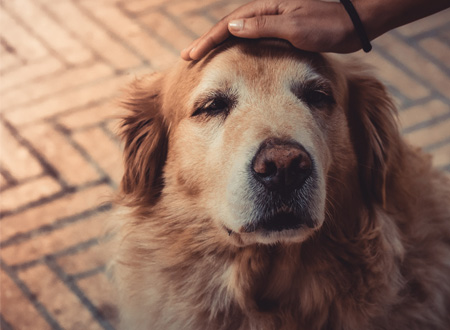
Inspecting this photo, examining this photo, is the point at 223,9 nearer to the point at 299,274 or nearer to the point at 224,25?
the point at 224,25

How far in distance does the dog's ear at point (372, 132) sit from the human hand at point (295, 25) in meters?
0.28

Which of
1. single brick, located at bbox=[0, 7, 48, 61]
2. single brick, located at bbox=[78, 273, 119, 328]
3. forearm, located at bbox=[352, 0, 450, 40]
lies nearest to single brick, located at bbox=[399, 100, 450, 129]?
forearm, located at bbox=[352, 0, 450, 40]

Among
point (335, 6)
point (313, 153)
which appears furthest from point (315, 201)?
point (335, 6)

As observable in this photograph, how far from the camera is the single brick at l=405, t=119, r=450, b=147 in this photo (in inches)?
149

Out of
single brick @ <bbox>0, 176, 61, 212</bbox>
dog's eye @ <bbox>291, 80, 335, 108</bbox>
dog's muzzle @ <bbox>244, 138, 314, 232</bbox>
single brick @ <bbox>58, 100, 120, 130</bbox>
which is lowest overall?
single brick @ <bbox>0, 176, 61, 212</bbox>

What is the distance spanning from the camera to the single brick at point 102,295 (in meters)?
3.08

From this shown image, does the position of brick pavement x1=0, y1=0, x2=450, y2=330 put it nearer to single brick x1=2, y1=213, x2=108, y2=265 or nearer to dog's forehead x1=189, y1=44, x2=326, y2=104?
single brick x1=2, y1=213, x2=108, y2=265

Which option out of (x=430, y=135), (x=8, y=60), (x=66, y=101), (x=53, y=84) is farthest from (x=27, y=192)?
(x=430, y=135)

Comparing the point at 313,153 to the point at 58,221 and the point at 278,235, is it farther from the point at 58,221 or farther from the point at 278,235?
the point at 58,221

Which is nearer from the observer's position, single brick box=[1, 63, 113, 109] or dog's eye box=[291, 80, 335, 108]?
dog's eye box=[291, 80, 335, 108]

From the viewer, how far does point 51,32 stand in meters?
4.59

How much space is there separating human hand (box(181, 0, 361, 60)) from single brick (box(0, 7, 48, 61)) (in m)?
2.52

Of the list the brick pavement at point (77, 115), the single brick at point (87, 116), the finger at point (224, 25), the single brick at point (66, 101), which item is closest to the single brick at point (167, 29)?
the brick pavement at point (77, 115)

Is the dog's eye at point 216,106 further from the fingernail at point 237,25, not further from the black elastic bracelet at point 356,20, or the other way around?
the black elastic bracelet at point 356,20
